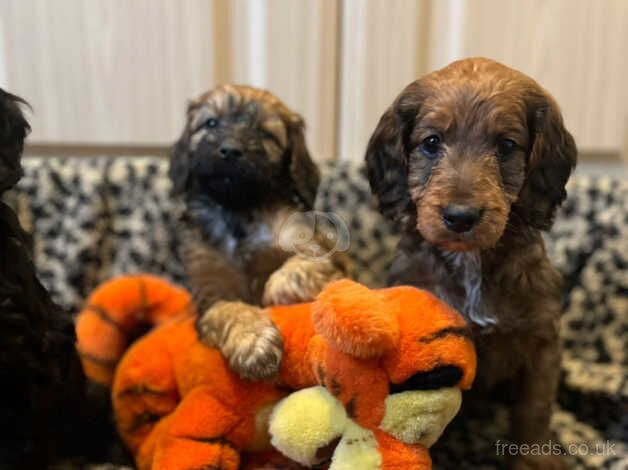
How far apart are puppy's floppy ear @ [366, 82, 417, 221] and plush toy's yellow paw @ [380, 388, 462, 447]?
0.39 metres

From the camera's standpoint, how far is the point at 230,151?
5.01ft

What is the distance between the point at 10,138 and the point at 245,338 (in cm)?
56

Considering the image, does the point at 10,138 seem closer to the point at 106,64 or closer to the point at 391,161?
the point at 391,161

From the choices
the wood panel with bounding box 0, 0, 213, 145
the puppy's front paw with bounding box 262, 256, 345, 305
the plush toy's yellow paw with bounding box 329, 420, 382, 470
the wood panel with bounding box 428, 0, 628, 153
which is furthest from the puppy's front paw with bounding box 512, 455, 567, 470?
the wood panel with bounding box 0, 0, 213, 145

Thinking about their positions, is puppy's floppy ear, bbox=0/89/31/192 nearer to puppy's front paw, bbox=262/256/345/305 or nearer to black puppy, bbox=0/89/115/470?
black puppy, bbox=0/89/115/470

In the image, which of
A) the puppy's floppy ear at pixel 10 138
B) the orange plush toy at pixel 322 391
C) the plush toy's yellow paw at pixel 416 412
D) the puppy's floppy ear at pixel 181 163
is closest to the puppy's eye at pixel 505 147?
the orange plush toy at pixel 322 391

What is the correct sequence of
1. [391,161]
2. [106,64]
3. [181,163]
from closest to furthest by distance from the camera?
[391,161], [181,163], [106,64]

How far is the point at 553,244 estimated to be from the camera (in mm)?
1978

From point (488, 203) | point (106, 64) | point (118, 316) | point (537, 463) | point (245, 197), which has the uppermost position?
point (106, 64)

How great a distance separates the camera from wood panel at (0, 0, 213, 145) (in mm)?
1908

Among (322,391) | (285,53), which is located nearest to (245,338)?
(322,391)

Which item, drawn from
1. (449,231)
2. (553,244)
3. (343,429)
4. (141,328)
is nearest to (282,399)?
(343,429)

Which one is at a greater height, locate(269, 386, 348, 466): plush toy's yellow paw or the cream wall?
the cream wall

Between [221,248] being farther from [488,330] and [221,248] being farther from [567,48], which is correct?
[567,48]
